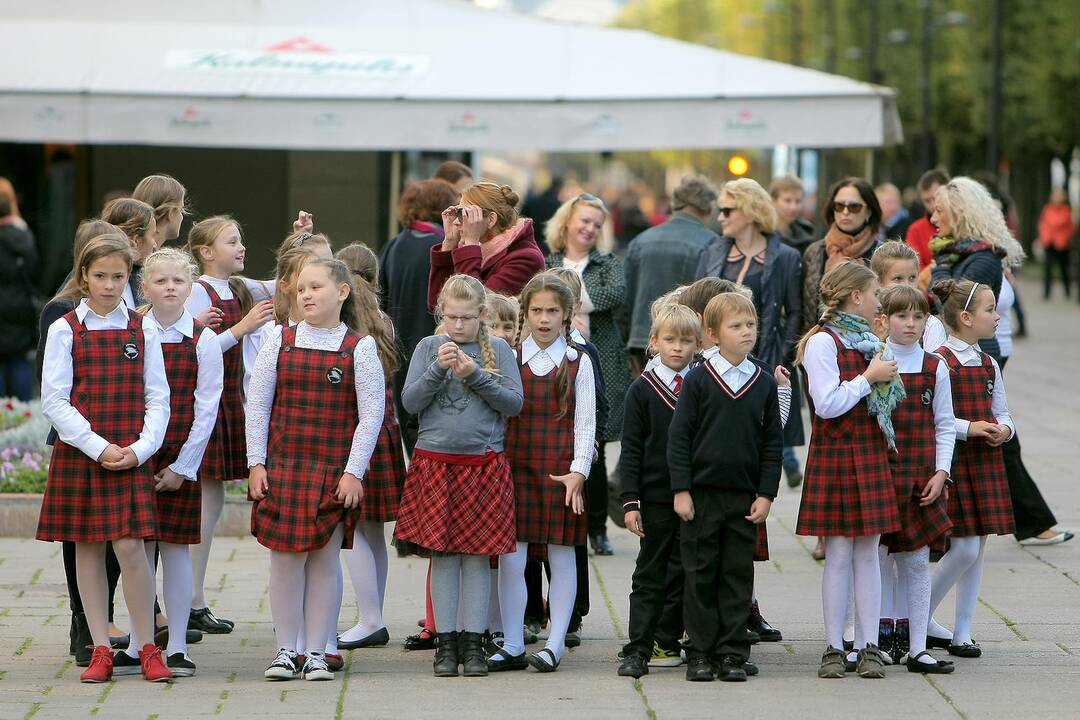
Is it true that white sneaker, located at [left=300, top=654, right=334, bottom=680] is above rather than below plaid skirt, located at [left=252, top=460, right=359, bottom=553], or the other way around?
below

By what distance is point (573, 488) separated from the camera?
243 inches

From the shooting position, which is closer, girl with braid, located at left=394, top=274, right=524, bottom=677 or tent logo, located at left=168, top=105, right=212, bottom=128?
girl with braid, located at left=394, top=274, right=524, bottom=677

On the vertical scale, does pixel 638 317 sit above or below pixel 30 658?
above

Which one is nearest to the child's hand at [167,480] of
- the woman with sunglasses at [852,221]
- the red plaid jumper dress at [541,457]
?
the red plaid jumper dress at [541,457]

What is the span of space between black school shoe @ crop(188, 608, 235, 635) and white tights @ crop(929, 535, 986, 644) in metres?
2.82

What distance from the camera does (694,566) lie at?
237 inches

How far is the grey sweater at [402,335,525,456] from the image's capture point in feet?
19.8

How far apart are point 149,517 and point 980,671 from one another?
3.04 meters

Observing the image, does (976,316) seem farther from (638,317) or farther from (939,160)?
(939,160)

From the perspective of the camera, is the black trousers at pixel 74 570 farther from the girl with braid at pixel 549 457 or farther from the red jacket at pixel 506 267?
the red jacket at pixel 506 267

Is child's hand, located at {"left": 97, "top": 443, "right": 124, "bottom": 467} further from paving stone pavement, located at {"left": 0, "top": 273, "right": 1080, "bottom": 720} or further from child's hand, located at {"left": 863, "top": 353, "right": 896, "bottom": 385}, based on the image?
child's hand, located at {"left": 863, "top": 353, "right": 896, "bottom": 385}

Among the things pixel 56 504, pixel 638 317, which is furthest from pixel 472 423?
pixel 638 317

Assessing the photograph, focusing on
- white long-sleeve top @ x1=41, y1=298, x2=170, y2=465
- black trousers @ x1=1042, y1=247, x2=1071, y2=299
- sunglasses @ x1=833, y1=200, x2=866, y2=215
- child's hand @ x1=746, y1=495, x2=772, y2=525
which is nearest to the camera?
white long-sleeve top @ x1=41, y1=298, x2=170, y2=465

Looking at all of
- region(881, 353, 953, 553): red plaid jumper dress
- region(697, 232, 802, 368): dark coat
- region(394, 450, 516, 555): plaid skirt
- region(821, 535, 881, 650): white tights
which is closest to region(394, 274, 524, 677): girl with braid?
region(394, 450, 516, 555): plaid skirt
